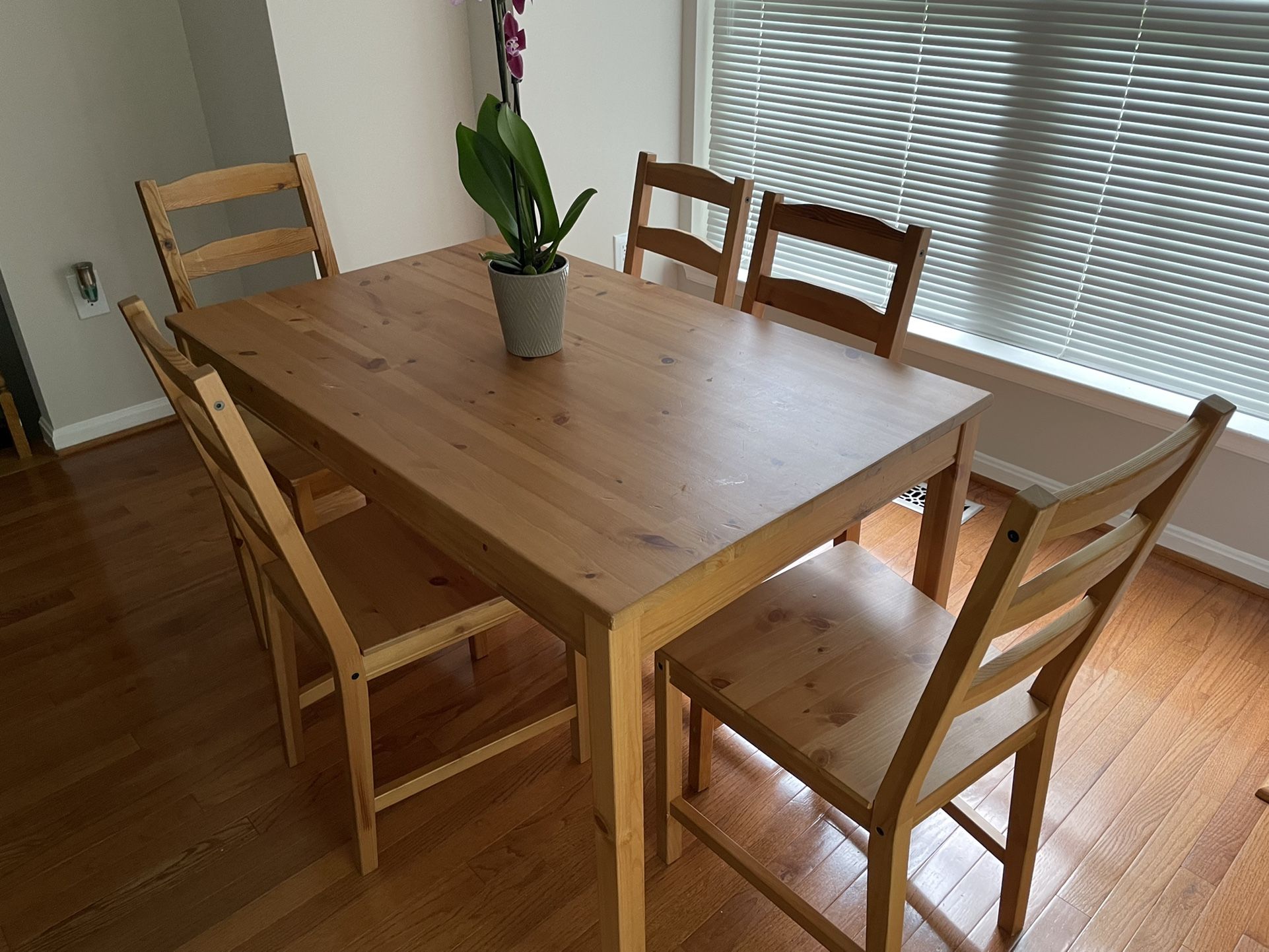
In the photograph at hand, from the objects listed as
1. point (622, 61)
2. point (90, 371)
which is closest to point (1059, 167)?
point (622, 61)

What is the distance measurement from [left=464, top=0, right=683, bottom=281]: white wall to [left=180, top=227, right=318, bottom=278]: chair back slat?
92 centimetres

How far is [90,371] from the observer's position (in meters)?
3.03

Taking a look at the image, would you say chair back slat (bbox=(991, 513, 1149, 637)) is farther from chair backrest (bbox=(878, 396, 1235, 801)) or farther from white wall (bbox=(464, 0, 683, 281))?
white wall (bbox=(464, 0, 683, 281))

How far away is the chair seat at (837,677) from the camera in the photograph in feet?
4.29

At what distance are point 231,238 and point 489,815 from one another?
140 centimetres

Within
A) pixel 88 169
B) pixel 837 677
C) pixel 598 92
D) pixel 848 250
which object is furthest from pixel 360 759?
pixel 598 92

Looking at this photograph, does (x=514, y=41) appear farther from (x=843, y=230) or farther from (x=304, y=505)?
(x=304, y=505)

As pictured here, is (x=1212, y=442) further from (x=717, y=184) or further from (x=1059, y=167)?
(x=1059, y=167)

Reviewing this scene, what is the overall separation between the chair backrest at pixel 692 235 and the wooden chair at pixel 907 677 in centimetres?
72

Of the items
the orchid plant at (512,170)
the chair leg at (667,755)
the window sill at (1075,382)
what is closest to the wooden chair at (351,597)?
the chair leg at (667,755)

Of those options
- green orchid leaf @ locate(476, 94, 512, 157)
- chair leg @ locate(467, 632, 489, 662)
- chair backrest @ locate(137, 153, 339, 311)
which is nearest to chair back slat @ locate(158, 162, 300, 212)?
chair backrest @ locate(137, 153, 339, 311)

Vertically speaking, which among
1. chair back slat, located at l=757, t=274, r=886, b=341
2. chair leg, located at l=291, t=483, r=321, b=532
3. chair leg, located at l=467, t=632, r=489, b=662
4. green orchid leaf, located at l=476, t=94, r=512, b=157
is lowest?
chair leg, located at l=467, t=632, r=489, b=662

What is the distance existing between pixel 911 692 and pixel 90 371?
2688mm

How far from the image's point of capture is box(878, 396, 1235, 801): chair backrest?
940mm
